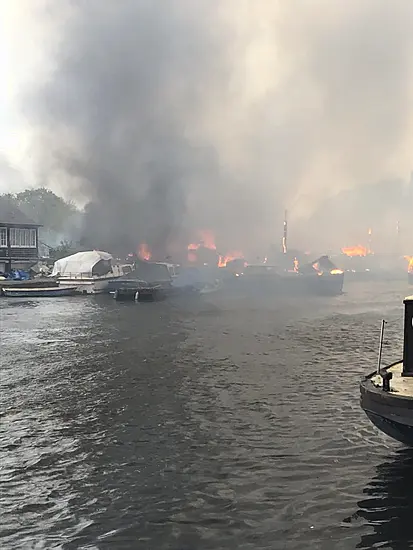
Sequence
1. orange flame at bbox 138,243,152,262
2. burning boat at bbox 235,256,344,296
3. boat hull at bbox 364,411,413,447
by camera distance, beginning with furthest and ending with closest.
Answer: orange flame at bbox 138,243,152,262 → burning boat at bbox 235,256,344,296 → boat hull at bbox 364,411,413,447

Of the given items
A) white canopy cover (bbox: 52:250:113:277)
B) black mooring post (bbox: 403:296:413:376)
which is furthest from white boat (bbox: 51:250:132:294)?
black mooring post (bbox: 403:296:413:376)

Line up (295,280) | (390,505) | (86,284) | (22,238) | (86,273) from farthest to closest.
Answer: (295,280) → (22,238) → (86,273) → (86,284) → (390,505)

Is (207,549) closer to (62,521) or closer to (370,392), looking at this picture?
(62,521)

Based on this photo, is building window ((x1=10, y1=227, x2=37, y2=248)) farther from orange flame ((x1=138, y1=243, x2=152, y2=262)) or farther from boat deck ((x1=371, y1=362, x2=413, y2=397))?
boat deck ((x1=371, y1=362, x2=413, y2=397))

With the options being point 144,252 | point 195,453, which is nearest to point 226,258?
point 144,252

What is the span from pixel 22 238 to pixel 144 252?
32.0m

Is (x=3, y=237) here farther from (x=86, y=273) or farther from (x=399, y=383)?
(x=399, y=383)

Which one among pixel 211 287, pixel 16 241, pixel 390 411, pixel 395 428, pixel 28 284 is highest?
pixel 16 241

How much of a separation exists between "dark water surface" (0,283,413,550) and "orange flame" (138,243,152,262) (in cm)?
8941

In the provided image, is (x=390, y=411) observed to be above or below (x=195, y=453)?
above

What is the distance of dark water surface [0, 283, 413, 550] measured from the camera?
12.3m

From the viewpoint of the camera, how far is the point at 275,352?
36.7 metres

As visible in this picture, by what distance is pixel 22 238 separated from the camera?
10225 cm

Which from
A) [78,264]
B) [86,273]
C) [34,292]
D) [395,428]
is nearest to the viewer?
[395,428]
